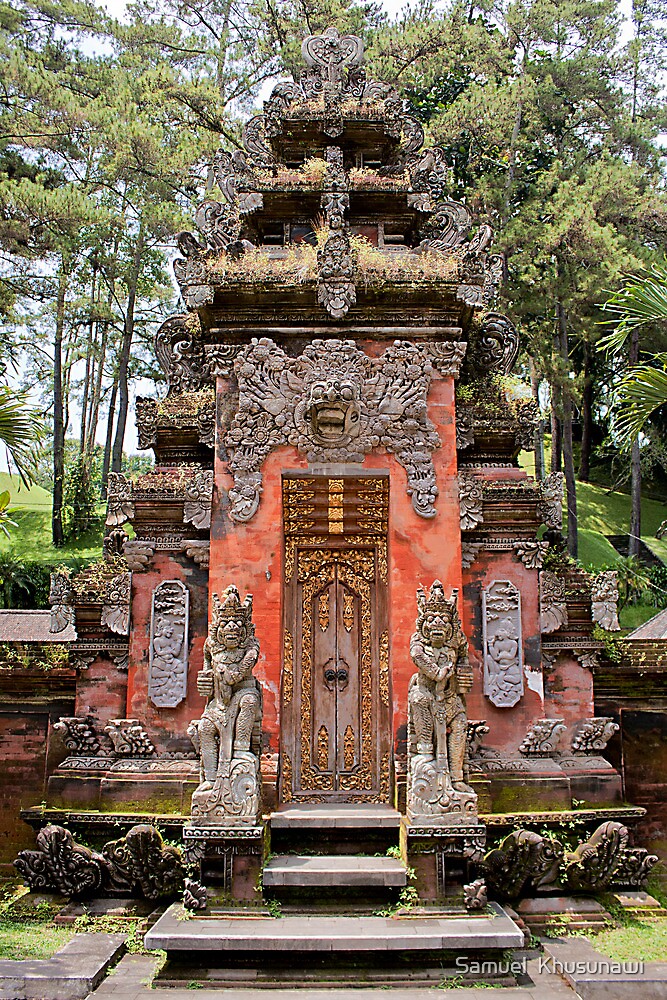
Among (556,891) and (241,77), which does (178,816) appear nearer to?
(556,891)

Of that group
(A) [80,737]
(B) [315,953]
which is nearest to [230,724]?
(B) [315,953]

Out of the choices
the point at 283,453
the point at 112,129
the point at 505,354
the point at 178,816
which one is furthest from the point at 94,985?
the point at 112,129

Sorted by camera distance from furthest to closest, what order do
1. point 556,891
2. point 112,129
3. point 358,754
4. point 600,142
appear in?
point 600,142, point 112,129, point 358,754, point 556,891

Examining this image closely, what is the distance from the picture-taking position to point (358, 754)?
9148 millimetres

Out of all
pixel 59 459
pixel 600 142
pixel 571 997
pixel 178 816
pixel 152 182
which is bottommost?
pixel 571 997

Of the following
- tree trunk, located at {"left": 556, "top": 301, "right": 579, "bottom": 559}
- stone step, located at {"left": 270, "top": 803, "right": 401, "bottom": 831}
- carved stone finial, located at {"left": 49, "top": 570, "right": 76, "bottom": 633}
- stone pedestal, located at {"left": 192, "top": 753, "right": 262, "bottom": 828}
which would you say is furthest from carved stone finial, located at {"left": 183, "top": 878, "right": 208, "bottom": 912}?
tree trunk, located at {"left": 556, "top": 301, "right": 579, "bottom": 559}

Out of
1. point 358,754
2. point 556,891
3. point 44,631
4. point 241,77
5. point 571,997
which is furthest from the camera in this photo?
point 241,77

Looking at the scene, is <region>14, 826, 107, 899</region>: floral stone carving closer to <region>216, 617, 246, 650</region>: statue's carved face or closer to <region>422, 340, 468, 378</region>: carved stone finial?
<region>216, 617, 246, 650</region>: statue's carved face

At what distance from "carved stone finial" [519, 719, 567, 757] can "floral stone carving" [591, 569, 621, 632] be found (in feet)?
4.48

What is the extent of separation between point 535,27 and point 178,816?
2546 cm

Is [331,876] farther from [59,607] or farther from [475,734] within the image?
[59,607]

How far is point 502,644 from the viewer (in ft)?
31.2

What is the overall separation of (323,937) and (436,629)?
8.65 ft

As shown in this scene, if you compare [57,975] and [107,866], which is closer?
[57,975]
